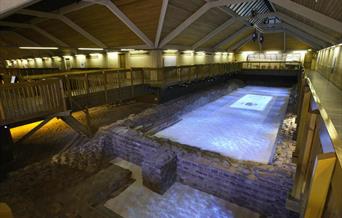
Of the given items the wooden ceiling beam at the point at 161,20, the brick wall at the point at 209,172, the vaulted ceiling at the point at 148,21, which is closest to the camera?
the brick wall at the point at 209,172

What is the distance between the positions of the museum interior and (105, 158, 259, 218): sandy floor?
3cm

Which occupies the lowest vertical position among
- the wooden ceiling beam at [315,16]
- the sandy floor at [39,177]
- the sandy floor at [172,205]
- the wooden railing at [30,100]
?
the sandy floor at [172,205]

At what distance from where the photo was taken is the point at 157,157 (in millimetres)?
5773

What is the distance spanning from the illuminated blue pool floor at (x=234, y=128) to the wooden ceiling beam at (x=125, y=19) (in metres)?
6.00

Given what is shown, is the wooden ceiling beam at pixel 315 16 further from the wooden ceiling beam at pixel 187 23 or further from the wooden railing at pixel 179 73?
the wooden railing at pixel 179 73

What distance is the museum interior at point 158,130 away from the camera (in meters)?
4.55

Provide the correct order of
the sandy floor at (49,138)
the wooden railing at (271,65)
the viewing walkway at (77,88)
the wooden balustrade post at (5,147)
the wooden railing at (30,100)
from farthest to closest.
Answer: the wooden railing at (271,65)
the sandy floor at (49,138)
the wooden balustrade post at (5,147)
the viewing walkway at (77,88)
the wooden railing at (30,100)

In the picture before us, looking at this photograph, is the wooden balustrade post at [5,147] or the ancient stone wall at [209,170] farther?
the wooden balustrade post at [5,147]

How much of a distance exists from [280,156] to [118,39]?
12.7 meters

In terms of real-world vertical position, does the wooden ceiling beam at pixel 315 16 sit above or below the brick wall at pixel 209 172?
above

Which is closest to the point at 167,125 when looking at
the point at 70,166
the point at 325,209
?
the point at 70,166

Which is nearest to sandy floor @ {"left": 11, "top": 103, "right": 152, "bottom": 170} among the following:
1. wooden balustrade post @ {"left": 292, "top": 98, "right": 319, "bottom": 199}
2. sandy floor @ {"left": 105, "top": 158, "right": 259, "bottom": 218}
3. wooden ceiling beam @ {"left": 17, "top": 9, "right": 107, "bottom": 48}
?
sandy floor @ {"left": 105, "top": 158, "right": 259, "bottom": 218}

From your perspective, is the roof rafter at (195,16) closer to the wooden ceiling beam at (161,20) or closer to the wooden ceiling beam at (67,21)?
the wooden ceiling beam at (161,20)

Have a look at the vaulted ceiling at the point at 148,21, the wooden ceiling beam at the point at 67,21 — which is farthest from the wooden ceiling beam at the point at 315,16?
the wooden ceiling beam at the point at 67,21
